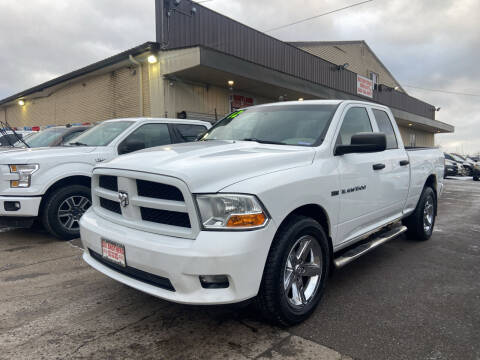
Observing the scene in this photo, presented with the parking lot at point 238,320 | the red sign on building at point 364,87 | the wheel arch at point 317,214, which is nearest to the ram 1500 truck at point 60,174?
the parking lot at point 238,320

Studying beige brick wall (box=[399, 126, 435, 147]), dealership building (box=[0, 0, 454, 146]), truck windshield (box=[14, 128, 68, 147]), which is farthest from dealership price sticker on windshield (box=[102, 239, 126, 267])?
beige brick wall (box=[399, 126, 435, 147])

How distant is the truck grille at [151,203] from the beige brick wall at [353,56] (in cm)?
1777

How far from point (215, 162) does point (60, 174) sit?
3.36 metres

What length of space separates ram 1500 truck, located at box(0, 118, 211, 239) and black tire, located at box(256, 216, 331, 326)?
3.47m

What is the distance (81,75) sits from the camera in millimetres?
14102

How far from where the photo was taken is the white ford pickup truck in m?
2.27

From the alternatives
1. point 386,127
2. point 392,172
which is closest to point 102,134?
point 386,127

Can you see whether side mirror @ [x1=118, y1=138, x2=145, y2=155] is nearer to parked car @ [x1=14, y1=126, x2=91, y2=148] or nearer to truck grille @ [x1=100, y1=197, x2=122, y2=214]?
parked car @ [x1=14, y1=126, x2=91, y2=148]

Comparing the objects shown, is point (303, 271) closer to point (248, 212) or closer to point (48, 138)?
point (248, 212)

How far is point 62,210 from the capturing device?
5.08m

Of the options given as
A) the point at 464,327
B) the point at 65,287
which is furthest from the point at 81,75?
the point at 464,327

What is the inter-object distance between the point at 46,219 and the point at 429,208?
5596 millimetres

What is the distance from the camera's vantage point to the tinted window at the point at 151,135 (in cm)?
581

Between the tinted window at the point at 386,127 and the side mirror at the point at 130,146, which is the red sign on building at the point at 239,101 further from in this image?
the tinted window at the point at 386,127
